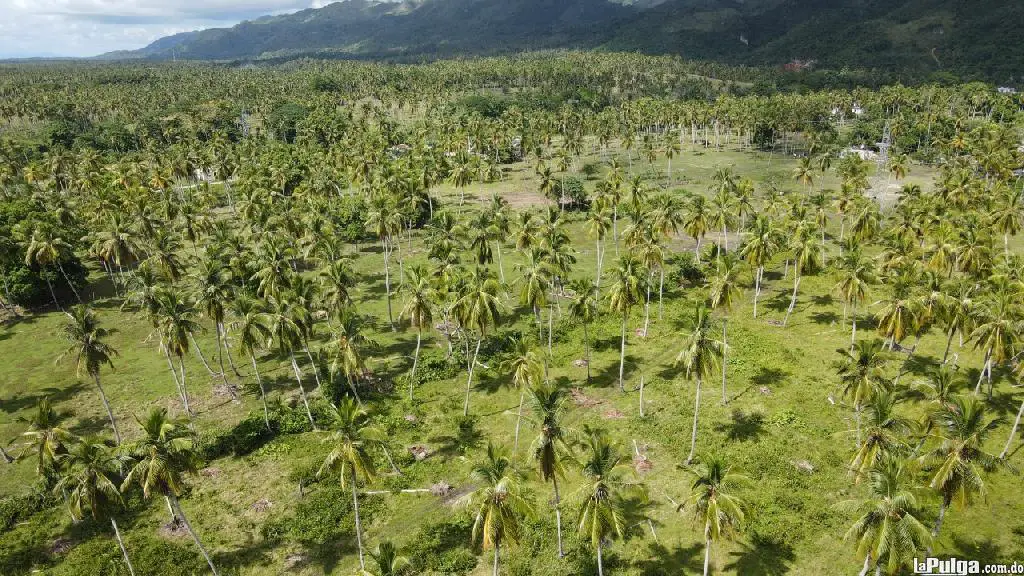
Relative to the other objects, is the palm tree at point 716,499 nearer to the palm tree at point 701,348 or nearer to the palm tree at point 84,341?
the palm tree at point 701,348

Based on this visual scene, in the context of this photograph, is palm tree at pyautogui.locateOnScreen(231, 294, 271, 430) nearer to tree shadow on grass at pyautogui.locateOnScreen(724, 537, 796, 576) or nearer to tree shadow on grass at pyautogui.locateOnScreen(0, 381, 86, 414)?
tree shadow on grass at pyautogui.locateOnScreen(0, 381, 86, 414)

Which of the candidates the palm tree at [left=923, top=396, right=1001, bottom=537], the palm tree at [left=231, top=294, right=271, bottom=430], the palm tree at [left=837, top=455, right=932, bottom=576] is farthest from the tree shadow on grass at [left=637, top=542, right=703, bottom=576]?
the palm tree at [left=231, top=294, right=271, bottom=430]

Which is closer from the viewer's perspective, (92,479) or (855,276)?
(92,479)

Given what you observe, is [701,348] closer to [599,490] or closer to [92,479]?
[599,490]

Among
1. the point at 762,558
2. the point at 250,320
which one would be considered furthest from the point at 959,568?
the point at 250,320

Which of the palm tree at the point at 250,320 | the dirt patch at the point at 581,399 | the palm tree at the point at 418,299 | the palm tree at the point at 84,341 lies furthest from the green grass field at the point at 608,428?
the palm tree at the point at 84,341
